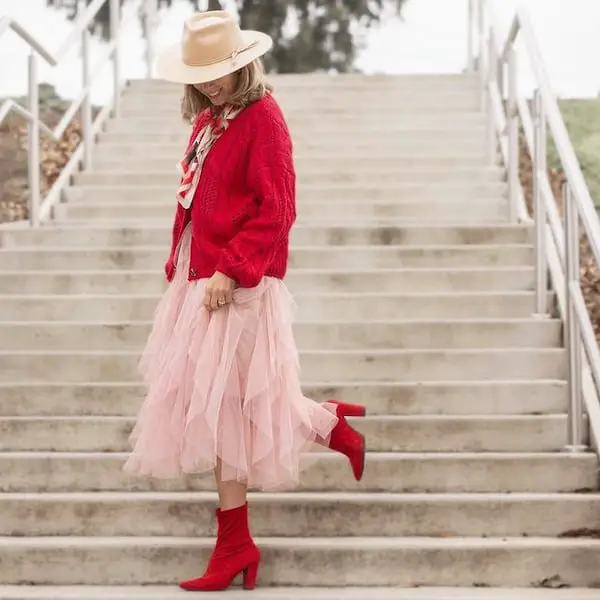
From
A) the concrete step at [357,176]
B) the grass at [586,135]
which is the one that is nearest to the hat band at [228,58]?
the concrete step at [357,176]

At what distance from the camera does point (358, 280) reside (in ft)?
15.7

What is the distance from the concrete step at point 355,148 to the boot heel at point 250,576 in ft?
12.3

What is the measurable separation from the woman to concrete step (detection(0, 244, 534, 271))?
1.92m

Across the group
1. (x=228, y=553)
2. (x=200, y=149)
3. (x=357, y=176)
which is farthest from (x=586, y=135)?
(x=228, y=553)

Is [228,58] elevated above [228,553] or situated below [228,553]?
above

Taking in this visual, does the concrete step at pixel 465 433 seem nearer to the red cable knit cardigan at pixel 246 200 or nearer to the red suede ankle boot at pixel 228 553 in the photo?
the red suede ankle boot at pixel 228 553

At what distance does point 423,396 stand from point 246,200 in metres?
1.37

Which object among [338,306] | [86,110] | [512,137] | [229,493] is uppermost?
[86,110]

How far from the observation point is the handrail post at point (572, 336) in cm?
365

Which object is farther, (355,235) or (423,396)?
(355,235)

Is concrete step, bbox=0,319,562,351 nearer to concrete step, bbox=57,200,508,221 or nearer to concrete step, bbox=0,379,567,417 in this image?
concrete step, bbox=0,379,567,417

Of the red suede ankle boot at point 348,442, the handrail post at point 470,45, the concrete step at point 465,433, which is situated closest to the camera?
the red suede ankle boot at point 348,442

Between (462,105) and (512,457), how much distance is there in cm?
419

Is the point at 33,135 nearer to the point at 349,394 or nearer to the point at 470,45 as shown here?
the point at 349,394
